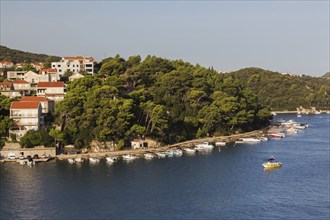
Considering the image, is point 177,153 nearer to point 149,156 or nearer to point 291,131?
point 149,156

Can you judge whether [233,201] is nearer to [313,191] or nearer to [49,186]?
[313,191]

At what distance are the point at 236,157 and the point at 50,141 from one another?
1249 cm

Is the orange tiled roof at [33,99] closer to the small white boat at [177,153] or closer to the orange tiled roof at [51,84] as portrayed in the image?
the orange tiled roof at [51,84]

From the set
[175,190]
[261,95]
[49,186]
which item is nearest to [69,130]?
[49,186]

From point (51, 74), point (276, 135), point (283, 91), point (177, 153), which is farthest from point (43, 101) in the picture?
point (283, 91)

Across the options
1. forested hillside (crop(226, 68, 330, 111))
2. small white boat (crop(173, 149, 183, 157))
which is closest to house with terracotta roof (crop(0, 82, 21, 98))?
small white boat (crop(173, 149, 183, 157))

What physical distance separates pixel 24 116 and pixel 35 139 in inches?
90.0

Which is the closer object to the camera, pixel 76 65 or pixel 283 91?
pixel 76 65

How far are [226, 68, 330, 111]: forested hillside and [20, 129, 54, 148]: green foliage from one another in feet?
157

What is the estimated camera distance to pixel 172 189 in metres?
26.2

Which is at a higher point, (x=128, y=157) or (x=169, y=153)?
(x=169, y=153)

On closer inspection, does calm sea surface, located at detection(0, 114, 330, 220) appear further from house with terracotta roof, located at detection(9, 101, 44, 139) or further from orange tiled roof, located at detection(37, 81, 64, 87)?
orange tiled roof, located at detection(37, 81, 64, 87)

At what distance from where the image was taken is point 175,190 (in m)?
25.9

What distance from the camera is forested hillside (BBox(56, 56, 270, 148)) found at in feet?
120
